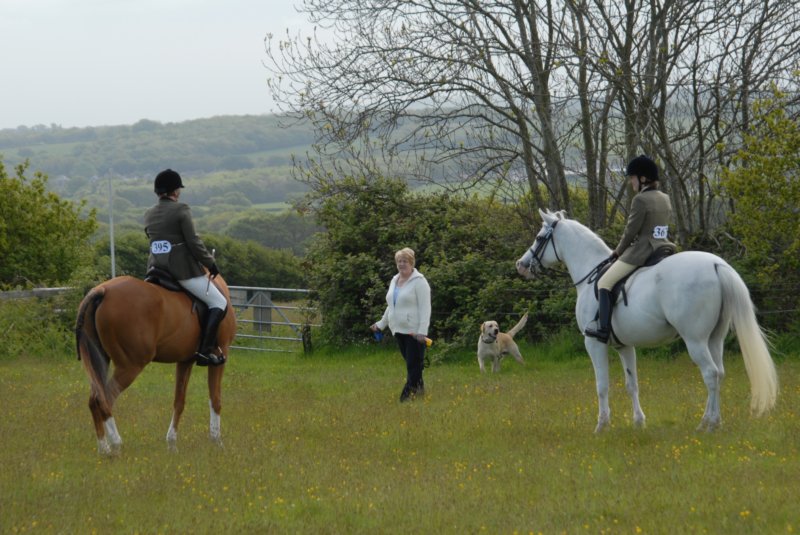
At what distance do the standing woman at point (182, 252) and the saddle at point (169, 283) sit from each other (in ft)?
0.16

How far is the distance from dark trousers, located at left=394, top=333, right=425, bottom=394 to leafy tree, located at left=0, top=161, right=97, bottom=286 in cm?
2187

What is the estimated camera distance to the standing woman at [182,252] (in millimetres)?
11289

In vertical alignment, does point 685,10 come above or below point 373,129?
above

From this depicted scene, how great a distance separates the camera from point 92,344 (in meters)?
10.9

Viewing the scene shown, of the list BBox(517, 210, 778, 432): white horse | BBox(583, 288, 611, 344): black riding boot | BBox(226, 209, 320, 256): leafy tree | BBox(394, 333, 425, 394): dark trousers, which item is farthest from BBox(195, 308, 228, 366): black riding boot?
BBox(226, 209, 320, 256): leafy tree

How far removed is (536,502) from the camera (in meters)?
8.20

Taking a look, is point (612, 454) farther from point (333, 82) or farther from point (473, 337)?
point (333, 82)

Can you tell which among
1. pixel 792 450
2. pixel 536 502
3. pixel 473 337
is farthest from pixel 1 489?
pixel 473 337

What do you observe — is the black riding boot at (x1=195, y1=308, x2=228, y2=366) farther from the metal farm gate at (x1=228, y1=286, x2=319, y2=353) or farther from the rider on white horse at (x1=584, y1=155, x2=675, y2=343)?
the metal farm gate at (x1=228, y1=286, x2=319, y2=353)

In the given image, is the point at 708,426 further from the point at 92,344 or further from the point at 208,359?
the point at 92,344

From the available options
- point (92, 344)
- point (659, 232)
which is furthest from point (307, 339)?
point (659, 232)

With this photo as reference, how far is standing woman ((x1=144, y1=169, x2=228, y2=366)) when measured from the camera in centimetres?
1129

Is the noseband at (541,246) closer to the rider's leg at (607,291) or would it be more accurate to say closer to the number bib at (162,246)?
the rider's leg at (607,291)

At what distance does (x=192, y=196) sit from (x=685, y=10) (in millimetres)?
151745
